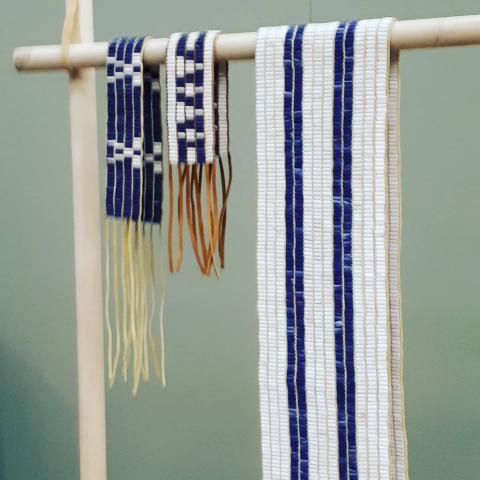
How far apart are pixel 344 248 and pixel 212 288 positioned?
2.25 ft

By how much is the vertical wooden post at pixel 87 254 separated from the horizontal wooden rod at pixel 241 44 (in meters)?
0.03

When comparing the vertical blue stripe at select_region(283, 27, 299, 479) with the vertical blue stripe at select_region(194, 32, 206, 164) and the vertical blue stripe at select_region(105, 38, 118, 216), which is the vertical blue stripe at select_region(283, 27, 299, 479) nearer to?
the vertical blue stripe at select_region(194, 32, 206, 164)

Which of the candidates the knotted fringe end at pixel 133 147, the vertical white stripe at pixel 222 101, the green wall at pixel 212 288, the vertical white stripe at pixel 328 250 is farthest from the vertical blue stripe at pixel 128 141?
the green wall at pixel 212 288

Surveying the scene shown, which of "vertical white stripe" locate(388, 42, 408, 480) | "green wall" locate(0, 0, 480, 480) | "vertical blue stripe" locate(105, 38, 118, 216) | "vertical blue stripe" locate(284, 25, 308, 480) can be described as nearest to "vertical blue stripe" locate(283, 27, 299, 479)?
"vertical blue stripe" locate(284, 25, 308, 480)

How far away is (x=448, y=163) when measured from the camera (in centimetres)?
122

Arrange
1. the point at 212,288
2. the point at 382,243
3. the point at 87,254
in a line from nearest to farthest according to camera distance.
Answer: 1. the point at 382,243
2. the point at 87,254
3. the point at 212,288

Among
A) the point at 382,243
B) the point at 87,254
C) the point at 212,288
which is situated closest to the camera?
the point at 382,243

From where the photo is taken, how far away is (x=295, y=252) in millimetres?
699

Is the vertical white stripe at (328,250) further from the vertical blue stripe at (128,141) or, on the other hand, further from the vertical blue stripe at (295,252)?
the vertical blue stripe at (128,141)

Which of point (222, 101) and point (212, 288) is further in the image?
point (212, 288)

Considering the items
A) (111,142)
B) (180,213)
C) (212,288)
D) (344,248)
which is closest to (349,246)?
(344,248)

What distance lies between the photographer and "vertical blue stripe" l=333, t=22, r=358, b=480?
67 centimetres

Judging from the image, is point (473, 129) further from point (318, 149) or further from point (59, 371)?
point (59, 371)

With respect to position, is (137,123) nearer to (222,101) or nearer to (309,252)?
(222,101)
